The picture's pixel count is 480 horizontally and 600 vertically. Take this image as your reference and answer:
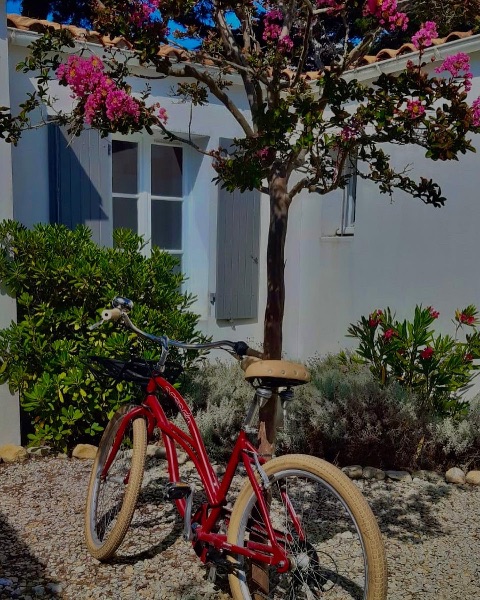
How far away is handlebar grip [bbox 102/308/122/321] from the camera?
2.65 meters

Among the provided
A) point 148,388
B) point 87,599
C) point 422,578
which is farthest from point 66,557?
point 422,578

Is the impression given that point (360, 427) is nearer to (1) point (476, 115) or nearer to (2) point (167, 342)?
(2) point (167, 342)

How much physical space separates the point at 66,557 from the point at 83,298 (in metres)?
1.94

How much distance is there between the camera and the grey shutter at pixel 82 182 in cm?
523

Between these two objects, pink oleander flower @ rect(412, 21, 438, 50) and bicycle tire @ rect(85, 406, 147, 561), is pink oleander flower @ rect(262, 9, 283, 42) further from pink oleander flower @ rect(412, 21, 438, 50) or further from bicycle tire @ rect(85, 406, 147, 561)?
bicycle tire @ rect(85, 406, 147, 561)

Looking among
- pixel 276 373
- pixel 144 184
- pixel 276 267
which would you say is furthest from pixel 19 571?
pixel 144 184

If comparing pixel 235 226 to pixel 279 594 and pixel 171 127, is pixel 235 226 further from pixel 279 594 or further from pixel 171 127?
pixel 279 594

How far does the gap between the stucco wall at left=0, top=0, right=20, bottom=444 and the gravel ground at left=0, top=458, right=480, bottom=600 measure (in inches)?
14.2

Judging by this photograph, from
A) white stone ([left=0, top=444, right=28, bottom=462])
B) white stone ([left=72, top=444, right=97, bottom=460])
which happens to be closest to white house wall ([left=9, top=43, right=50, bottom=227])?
white stone ([left=0, top=444, right=28, bottom=462])

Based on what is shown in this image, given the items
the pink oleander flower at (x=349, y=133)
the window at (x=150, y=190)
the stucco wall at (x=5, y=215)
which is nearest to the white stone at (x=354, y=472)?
the stucco wall at (x=5, y=215)

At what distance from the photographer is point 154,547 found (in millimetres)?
3070

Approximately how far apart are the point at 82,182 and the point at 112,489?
306 cm

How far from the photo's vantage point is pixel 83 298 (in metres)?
4.46

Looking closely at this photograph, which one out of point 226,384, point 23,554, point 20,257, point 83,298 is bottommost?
point 23,554
